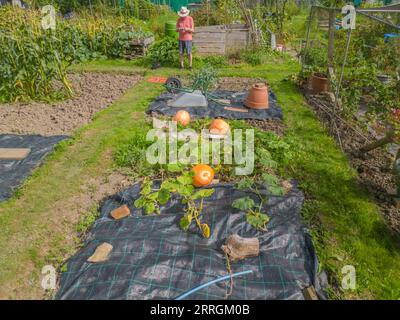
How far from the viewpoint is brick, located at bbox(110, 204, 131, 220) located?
136 inches

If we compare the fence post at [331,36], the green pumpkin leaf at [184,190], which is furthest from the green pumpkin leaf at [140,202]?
the fence post at [331,36]

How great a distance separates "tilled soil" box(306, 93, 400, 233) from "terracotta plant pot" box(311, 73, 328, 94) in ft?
3.83

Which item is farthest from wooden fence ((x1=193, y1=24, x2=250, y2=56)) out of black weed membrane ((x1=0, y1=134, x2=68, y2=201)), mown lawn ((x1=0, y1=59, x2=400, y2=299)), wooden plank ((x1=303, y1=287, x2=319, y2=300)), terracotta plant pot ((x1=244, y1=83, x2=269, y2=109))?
wooden plank ((x1=303, y1=287, x2=319, y2=300))

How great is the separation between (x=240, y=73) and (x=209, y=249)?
6802mm

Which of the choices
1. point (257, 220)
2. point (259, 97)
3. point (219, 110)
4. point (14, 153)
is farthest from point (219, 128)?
point (14, 153)

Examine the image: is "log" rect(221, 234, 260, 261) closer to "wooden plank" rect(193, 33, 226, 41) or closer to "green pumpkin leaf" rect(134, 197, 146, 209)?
"green pumpkin leaf" rect(134, 197, 146, 209)

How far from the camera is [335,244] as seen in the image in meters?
3.21

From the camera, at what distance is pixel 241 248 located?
2.95 metres

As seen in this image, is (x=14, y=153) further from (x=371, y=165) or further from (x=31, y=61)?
(x=371, y=165)

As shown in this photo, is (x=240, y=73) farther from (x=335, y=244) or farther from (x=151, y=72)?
(x=335, y=244)

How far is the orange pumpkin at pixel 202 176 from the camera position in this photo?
151 inches

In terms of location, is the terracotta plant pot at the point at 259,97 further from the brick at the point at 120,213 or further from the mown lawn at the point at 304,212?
the brick at the point at 120,213

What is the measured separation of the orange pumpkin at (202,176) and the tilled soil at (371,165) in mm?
1948
